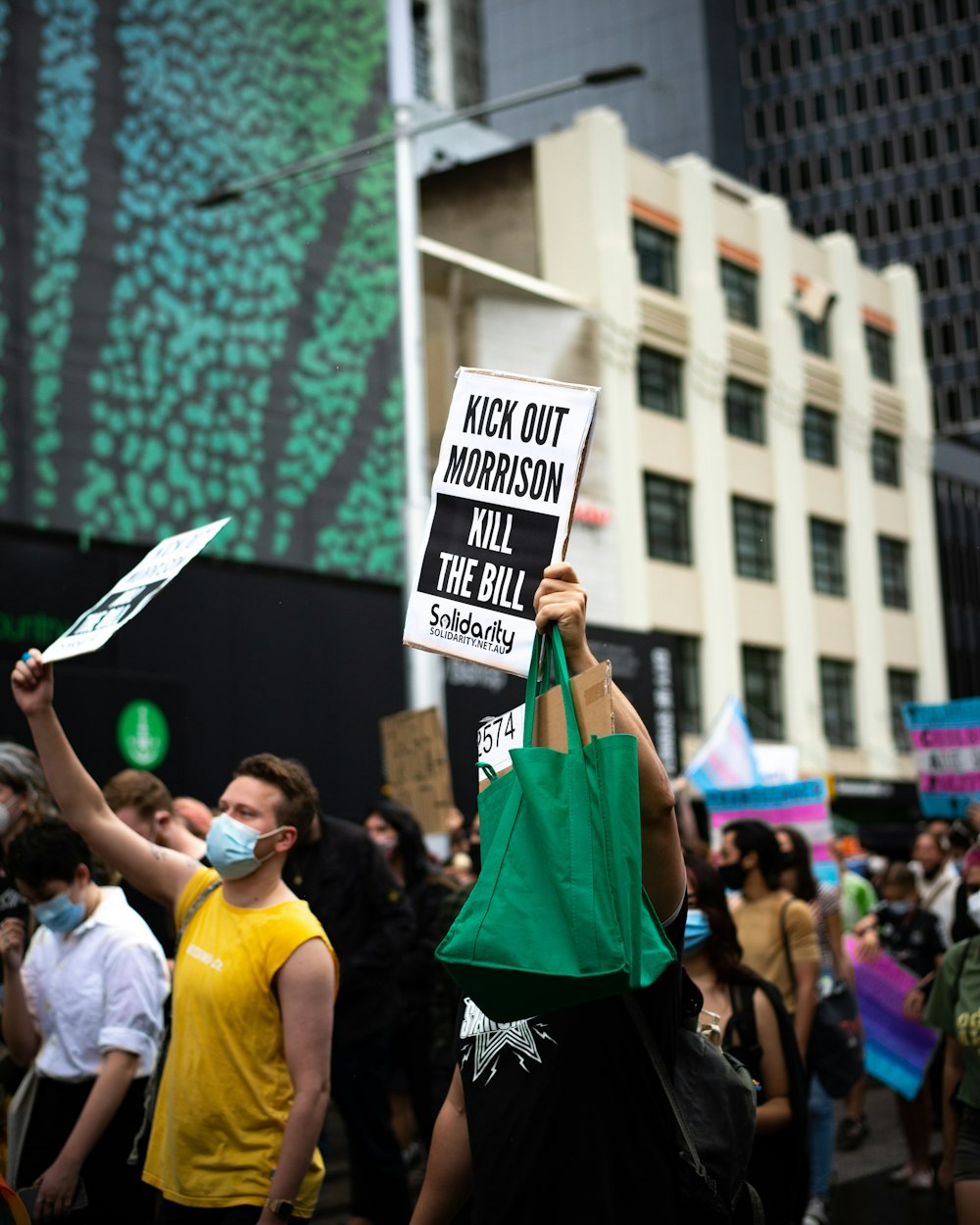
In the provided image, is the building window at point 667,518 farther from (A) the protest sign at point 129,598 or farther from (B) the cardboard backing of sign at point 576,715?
(B) the cardboard backing of sign at point 576,715

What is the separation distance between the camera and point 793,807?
11.1m

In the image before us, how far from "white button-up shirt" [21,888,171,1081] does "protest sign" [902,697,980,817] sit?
23.4 ft

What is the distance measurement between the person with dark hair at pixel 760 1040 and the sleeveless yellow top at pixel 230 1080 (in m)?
1.48

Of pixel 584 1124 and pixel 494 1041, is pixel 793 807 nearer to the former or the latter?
pixel 494 1041

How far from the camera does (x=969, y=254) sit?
73.0 metres

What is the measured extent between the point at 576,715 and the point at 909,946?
8276 millimetres

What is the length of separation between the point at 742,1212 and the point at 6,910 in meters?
3.24

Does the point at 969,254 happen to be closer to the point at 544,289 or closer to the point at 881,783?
the point at 881,783

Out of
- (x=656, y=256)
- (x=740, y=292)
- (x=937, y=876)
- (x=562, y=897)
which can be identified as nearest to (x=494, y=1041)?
(x=562, y=897)

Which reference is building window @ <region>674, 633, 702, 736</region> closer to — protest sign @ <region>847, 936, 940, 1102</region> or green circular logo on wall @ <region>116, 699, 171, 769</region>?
green circular logo on wall @ <region>116, 699, 171, 769</region>

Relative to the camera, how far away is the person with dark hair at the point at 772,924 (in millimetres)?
7695

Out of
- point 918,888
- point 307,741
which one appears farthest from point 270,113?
point 918,888

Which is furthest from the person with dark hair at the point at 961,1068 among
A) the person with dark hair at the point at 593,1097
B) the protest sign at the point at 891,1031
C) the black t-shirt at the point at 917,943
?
the black t-shirt at the point at 917,943

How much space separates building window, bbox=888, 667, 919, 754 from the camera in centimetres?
4228
